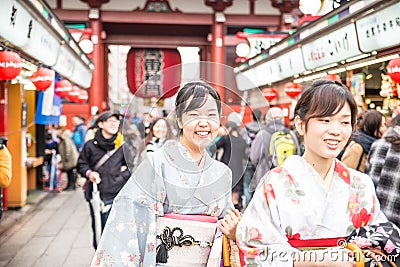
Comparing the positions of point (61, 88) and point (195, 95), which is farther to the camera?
point (61, 88)

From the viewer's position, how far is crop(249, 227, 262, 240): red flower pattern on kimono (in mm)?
2545

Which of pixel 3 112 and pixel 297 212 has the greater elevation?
pixel 3 112

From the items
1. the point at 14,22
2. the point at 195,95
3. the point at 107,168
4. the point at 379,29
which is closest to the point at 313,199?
the point at 195,95

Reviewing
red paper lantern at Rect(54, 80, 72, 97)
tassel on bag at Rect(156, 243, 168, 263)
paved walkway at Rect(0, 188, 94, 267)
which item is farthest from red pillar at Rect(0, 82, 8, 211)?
tassel on bag at Rect(156, 243, 168, 263)

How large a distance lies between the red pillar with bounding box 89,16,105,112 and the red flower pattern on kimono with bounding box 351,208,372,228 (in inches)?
721

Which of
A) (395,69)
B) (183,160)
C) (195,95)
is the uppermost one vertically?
(395,69)

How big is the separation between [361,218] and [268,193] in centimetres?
45

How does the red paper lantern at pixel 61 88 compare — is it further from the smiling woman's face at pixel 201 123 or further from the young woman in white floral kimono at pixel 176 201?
the smiling woman's face at pixel 201 123

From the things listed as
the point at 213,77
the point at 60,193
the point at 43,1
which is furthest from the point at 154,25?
the point at 213,77

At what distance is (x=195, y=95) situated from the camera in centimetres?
325

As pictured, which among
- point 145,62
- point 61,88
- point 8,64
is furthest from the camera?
point 145,62

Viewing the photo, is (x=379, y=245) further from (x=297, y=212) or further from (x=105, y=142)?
(x=105, y=142)

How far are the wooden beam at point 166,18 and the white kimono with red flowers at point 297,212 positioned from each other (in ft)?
64.6

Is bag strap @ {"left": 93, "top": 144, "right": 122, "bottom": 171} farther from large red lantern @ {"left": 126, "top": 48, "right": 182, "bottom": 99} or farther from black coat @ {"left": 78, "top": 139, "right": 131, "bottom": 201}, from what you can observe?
large red lantern @ {"left": 126, "top": 48, "right": 182, "bottom": 99}
